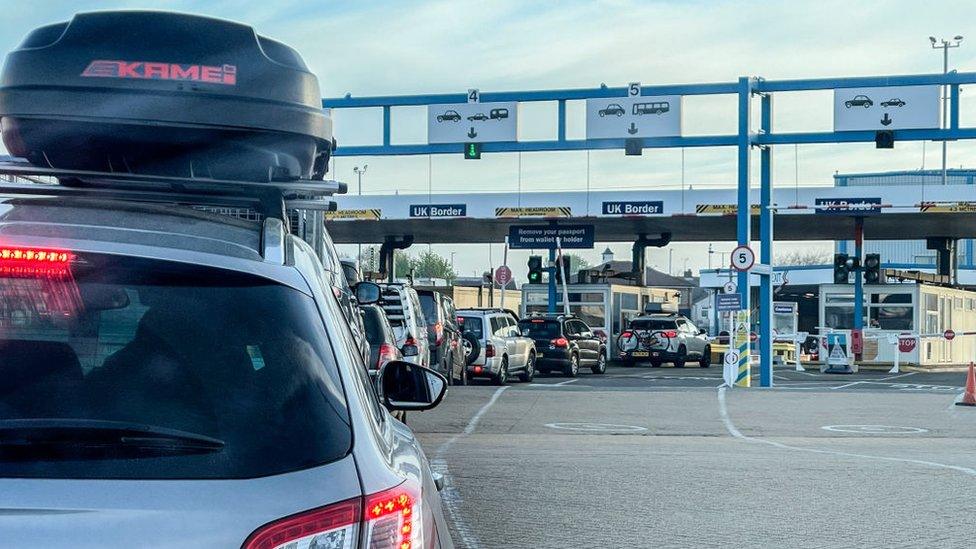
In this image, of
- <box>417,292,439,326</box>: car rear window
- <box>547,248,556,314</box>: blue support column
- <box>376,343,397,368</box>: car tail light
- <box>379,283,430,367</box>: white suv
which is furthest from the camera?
<box>547,248,556,314</box>: blue support column

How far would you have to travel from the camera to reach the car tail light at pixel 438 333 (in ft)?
80.4

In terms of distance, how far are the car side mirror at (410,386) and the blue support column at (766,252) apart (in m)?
23.1

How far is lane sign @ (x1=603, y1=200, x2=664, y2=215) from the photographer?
42500 mm

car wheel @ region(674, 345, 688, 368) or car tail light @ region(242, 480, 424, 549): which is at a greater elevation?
car tail light @ region(242, 480, 424, 549)

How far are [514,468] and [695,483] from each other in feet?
5.54

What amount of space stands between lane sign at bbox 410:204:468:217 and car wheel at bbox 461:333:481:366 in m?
16.6

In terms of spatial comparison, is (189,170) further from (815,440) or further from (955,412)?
(955,412)

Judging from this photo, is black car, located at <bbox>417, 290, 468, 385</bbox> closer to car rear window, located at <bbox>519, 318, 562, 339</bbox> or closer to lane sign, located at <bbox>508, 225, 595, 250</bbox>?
car rear window, located at <bbox>519, 318, 562, 339</bbox>

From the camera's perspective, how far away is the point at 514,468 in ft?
38.4

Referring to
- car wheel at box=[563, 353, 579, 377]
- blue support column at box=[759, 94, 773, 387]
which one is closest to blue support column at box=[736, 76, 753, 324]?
blue support column at box=[759, 94, 773, 387]

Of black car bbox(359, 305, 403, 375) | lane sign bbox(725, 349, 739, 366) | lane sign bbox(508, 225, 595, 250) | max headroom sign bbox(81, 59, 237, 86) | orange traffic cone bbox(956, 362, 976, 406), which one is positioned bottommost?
orange traffic cone bbox(956, 362, 976, 406)

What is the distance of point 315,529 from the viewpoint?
265 cm

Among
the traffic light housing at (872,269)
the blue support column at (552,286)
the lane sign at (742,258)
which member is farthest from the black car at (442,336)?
the traffic light housing at (872,269)

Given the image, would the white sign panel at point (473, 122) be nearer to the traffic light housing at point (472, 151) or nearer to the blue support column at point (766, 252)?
the traffic light housing at point (472, 151)
